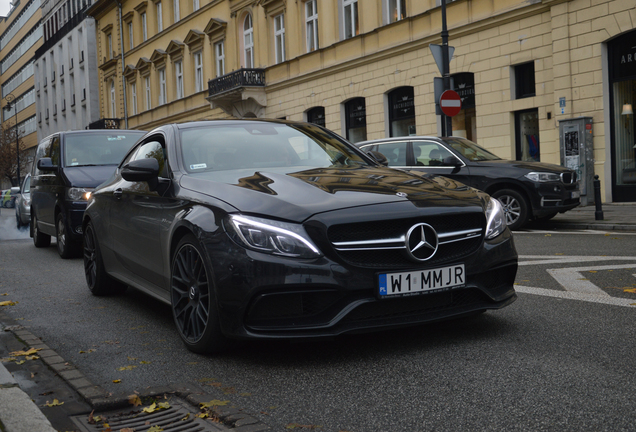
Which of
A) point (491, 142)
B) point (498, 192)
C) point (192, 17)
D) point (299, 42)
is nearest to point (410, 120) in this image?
point (491, 142)

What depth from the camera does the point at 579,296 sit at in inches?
227

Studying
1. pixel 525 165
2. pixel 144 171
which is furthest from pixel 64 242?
pixel 525 165

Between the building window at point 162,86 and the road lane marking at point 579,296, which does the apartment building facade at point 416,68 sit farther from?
the road lane marking at point 579,296

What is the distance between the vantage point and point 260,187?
4.39 metres

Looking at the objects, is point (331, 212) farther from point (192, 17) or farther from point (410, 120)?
point (192, 17)

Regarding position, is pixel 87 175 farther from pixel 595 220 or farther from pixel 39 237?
pixel 595 220

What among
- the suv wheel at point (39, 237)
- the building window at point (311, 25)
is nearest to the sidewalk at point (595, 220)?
the suv wheel at point (39, 237)

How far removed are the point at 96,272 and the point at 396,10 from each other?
17532 mm

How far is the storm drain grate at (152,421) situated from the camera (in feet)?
10.6

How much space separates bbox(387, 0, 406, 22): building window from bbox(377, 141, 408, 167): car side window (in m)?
9.77

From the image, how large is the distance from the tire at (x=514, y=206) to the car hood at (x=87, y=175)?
244 inches

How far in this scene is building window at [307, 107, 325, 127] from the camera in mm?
26789

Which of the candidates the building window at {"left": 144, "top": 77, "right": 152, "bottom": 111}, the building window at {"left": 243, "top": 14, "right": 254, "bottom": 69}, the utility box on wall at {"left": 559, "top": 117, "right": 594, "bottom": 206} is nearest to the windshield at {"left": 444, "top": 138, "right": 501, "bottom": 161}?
the utility box on wall at {"left": 559, "top": 117, "right": 594, "bottom": 206}

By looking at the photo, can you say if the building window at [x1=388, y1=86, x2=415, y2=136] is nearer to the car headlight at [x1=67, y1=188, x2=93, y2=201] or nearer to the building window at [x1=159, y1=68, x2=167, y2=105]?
the car headlight at [x1=67, y1=188, x2=93, y2=201]
